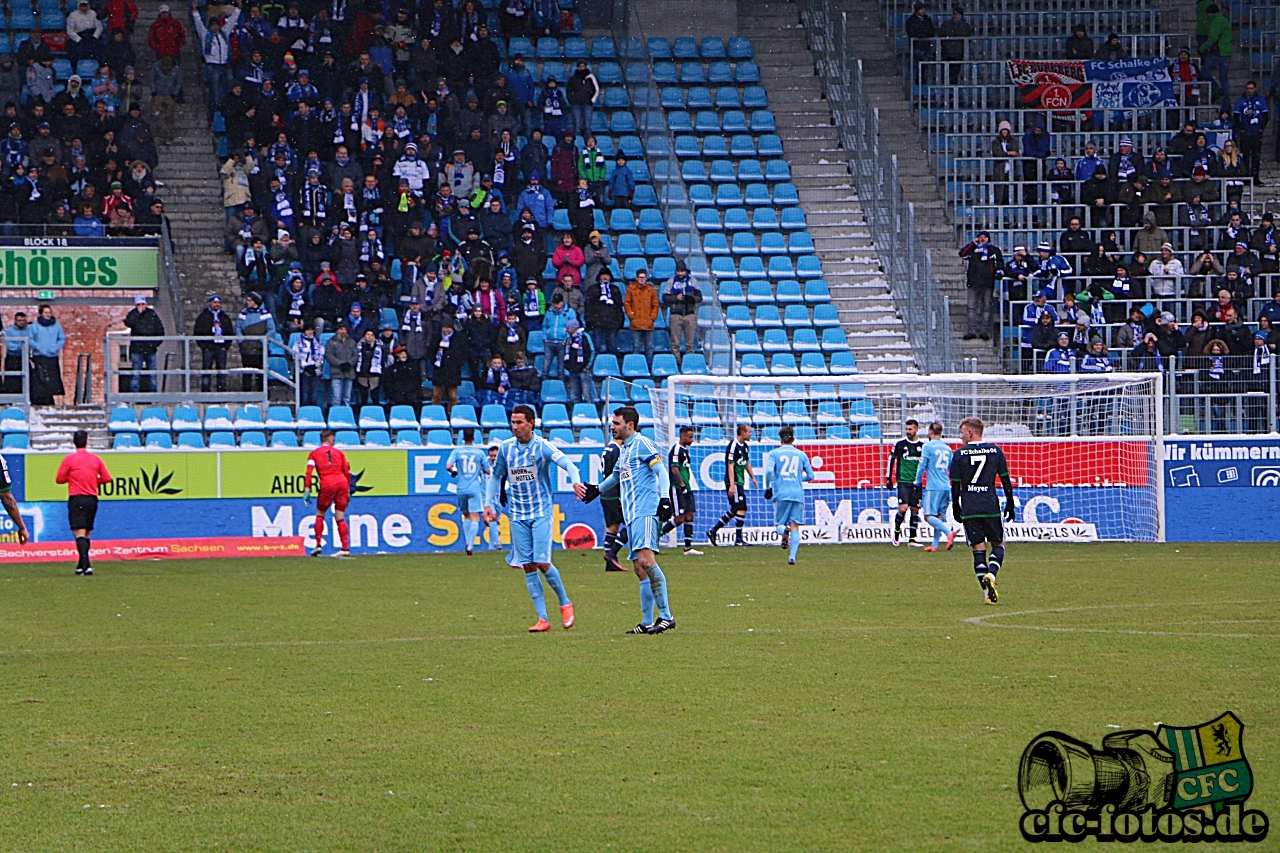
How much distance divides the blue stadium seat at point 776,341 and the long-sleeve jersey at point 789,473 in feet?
20.8

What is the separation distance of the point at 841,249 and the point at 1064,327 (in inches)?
232

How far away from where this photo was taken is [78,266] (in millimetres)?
30766

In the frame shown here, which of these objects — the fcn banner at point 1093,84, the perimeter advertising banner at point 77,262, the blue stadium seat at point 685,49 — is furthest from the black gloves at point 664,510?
the blue stadium seat at point 685,49

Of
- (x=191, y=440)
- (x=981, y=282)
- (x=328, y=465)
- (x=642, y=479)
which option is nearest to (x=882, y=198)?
(x=981, y=282)

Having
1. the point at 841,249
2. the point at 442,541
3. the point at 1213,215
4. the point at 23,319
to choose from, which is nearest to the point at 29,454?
the point at 23,319

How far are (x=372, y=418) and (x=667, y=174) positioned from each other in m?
9.23

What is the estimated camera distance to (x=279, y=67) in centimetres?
3366

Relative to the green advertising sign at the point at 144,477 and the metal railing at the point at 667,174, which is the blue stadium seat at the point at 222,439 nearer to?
the green advertising sign at the point at 144,477

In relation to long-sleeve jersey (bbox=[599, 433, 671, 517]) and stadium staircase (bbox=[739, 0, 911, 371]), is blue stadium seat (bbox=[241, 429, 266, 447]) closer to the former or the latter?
stadium staircase (bbox=[739, 0, 911, 371])

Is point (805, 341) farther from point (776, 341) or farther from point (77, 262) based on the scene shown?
point (77, 262)

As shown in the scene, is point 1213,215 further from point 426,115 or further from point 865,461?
point 426,115

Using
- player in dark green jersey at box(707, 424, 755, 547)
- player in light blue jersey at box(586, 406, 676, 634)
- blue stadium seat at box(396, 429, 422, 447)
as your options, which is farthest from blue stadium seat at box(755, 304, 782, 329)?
player in light blue jersey at box(586, 406, 676, 634)

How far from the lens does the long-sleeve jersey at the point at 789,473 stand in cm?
2483

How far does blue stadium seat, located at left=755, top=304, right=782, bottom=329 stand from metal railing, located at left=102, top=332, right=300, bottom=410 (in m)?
8.80
